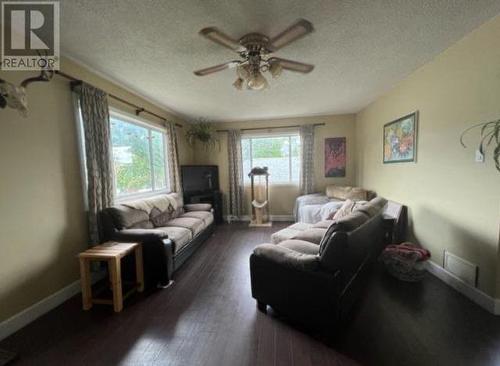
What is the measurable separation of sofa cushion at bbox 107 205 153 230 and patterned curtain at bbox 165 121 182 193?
1396mm

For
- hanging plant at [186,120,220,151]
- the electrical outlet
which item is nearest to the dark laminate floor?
the electrical outlet

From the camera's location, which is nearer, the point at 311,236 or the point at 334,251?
the point at 334,251

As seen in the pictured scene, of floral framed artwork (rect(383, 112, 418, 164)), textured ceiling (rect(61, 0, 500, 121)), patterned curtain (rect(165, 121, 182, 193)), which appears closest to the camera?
textured ceiling (rect(61, 0, 500, 121))

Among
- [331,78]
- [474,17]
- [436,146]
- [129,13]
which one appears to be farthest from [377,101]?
[129,13]

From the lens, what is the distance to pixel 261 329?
5.73 feet

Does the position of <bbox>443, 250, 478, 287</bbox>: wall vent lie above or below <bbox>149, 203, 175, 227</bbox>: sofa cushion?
below

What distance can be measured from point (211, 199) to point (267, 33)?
3665 millimetres

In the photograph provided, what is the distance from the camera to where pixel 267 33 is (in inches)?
73.7

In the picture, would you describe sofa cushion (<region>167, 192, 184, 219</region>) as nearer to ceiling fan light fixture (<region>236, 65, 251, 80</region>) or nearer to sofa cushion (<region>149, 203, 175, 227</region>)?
sofa cushion (<region>149, 203, 175, 227</region>)

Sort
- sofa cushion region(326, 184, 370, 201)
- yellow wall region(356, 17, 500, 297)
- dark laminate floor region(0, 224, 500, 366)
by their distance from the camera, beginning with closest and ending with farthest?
dark laminate floor region(0, 224, 500, 366) → yellow wall region(356, 17, 500, 297) → sofa cushion region(326, 184, 370, 201)

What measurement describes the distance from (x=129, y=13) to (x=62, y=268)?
240 cm

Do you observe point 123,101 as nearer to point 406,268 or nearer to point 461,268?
point 406,268

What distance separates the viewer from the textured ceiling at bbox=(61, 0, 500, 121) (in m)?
1.58

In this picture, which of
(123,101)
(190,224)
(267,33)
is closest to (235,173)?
(190,224)
